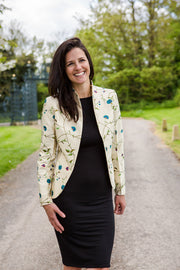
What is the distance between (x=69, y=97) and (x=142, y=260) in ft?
7.15

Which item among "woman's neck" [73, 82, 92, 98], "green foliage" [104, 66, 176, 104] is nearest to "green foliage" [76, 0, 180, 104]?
"green foliage" [104, 66, 176, 104]

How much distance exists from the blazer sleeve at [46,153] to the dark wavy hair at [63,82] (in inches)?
4.4

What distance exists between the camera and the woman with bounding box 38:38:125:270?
1989 mm

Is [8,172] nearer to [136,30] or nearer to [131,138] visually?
[131,138]

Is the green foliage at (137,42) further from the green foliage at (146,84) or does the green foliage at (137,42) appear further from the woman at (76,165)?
the woman at (76,165)

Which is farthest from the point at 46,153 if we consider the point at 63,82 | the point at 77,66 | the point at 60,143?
the point at 77,66

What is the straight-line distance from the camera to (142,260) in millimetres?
3170

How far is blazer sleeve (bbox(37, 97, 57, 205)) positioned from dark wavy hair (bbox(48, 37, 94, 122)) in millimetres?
111

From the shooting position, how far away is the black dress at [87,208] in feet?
6.63

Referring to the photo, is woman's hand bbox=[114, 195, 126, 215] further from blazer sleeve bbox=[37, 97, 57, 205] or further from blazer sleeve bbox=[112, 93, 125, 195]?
blazer sleeve bbox=[37, 97, 57, 205]

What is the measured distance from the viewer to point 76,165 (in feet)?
6.58

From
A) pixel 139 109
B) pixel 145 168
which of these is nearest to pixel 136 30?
pixel 139 109

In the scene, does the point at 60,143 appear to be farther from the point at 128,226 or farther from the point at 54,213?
the point at 128,226

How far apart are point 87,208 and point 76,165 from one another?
0.34 m
